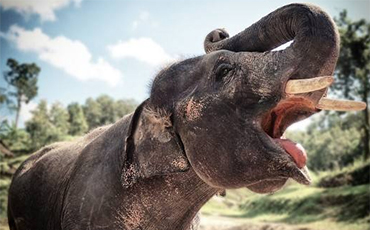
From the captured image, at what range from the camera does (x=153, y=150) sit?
8.27ft

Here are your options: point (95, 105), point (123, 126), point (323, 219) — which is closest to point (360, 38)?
point (323, 219)

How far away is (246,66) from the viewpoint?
2.22 m

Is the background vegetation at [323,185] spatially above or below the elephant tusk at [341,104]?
below

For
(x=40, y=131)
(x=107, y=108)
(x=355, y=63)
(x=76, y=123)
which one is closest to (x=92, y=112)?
(x=107, y=108)

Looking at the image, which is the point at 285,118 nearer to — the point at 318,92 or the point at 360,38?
the point at 318,92

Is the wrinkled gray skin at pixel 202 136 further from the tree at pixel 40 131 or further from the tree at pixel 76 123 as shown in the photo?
the tree at pixel 76 123

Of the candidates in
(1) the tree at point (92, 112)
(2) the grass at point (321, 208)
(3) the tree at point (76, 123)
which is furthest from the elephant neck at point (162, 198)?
(1) the tree at point (92, 112)

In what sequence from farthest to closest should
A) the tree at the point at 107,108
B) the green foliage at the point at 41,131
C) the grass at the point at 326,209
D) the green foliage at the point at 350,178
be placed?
1. the tree at the point at 107,108
2. the green foliage at the point at 41,131
3. the green foliage at the point at 350,178
4. the grass at the point at 326,209

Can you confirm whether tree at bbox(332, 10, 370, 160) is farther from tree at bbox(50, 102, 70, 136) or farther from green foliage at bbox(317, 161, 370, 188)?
tree at bbox(50, 102, 70, 136)

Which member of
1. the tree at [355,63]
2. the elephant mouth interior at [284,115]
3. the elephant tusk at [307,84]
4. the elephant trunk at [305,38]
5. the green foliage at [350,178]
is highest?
the elephant trunk at [305,38]

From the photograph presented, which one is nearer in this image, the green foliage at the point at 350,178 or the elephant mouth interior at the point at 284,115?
the elephant mouth interior at the point at 284,115

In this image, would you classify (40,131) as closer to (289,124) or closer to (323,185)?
(323,185)

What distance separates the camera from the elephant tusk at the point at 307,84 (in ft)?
6.15

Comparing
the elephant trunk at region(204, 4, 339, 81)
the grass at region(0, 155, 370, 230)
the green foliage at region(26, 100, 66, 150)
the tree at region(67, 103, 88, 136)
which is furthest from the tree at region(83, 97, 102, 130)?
the elephant trunk at region(204, 4, 339, 81)
